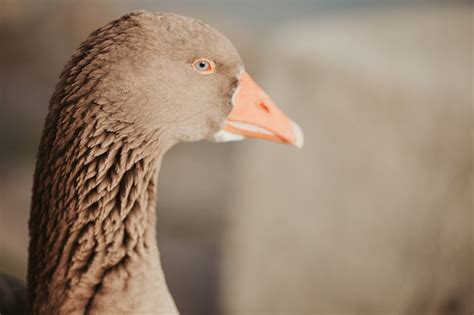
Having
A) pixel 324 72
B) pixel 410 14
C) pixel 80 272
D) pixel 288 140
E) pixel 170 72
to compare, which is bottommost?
pixel 80 272

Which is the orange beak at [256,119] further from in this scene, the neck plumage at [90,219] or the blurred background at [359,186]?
the blurred background at [359,186]

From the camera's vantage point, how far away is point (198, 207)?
569 centimetres

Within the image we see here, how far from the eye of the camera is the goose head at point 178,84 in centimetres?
192

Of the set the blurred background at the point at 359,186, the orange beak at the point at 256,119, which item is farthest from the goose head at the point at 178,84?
the blurred background at the point at 359,186

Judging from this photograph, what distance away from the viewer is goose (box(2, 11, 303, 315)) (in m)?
1.92

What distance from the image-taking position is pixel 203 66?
209cm

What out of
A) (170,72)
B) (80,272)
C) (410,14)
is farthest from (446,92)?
(80,272)

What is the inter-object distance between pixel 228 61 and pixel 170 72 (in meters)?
0.23

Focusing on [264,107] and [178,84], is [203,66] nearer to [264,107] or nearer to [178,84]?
[178,84]

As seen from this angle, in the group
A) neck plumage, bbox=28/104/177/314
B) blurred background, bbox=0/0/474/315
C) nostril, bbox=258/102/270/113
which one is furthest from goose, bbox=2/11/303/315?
blurred background, bbox=0/0/474/315

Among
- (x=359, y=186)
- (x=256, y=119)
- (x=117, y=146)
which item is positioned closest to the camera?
(x=117, y=146)

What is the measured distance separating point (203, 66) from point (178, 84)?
0.38 ft

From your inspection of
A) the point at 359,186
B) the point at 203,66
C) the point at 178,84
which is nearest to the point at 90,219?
the point at 178,84

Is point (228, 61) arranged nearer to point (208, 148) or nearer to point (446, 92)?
point (446, 92)
